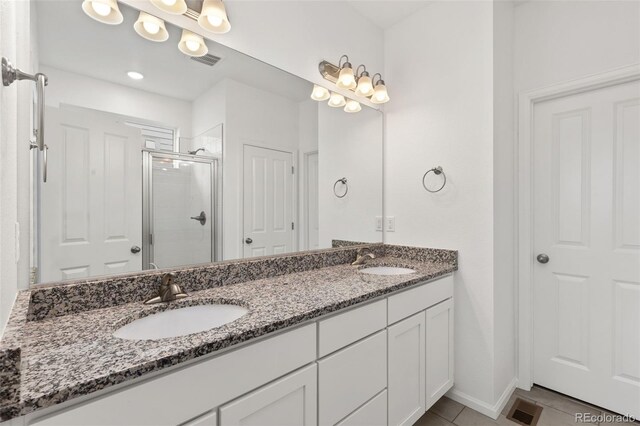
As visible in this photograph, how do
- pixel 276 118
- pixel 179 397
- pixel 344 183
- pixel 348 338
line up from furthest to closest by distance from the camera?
1. pixel 344 183
2. pixel 276 118
3. pixel 348 338
4. pixel 179 397

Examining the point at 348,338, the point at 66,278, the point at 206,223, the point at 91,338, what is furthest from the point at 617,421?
the point at 66,278

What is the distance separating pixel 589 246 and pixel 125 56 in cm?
268

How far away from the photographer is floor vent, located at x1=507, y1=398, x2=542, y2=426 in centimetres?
174

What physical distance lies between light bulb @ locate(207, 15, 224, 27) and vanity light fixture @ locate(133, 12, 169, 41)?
194mm

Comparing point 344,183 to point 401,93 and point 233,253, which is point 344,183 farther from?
point 233,253

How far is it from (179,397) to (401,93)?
2.24 m

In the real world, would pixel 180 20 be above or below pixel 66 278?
above

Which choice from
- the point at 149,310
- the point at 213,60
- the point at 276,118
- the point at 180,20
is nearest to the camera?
the point at 149,310

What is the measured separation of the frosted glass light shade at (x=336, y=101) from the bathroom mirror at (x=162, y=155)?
0.09m

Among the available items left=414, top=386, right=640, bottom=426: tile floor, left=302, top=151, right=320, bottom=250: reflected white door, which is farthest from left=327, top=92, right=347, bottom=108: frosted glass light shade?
left=414, top=386, right=640, bottom=426: tile floor

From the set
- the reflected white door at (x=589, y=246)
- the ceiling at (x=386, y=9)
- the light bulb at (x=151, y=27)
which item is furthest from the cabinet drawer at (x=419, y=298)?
the ceiling at (x=386, y=9)

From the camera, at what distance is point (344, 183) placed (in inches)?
85.7

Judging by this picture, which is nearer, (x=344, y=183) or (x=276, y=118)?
(x=276, y=118)

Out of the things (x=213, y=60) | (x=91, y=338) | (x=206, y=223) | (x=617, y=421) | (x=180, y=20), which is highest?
(x=180, y=20)
